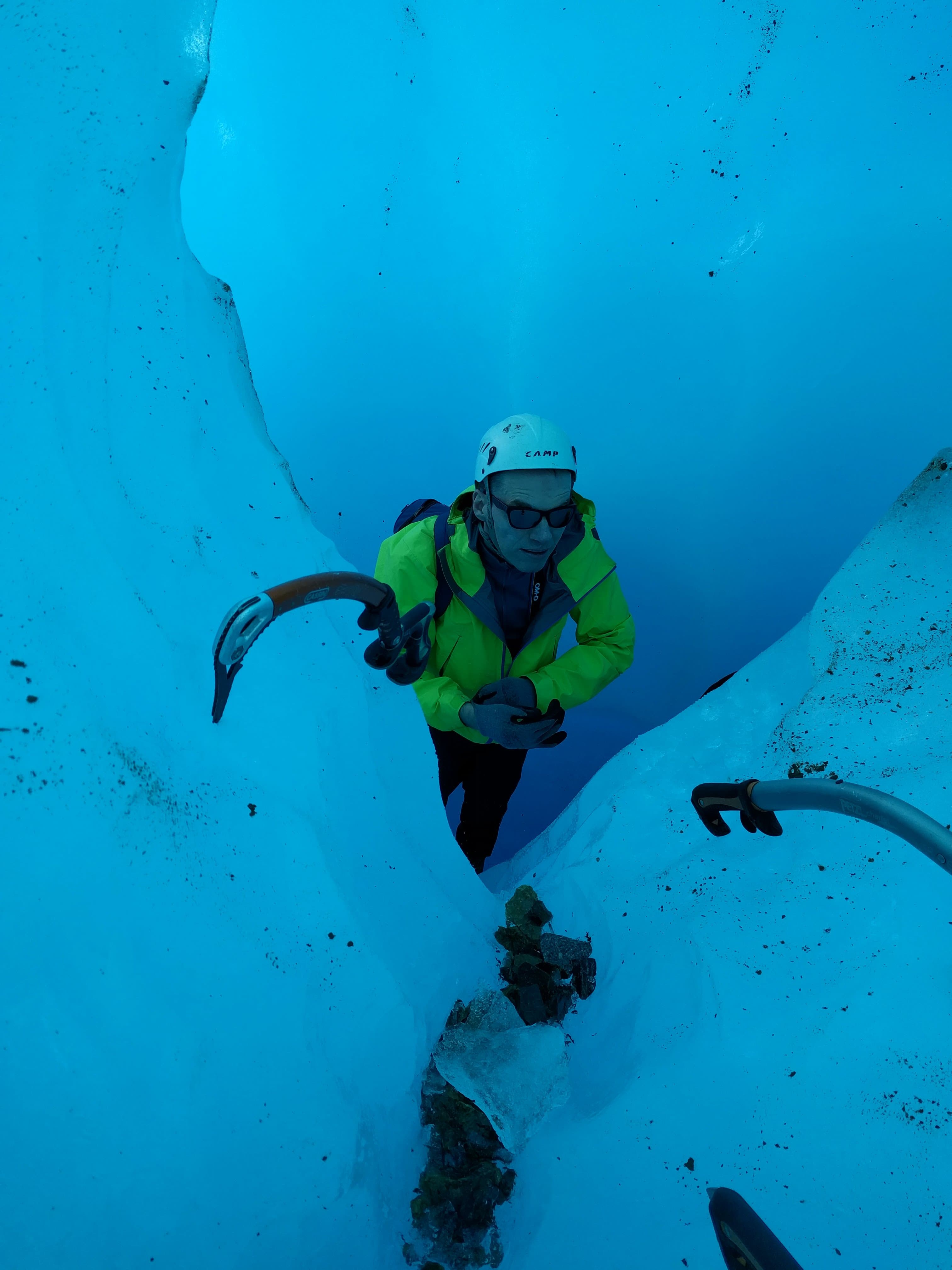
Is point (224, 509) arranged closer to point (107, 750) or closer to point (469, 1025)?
point (107, 750)

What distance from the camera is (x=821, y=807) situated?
100cm

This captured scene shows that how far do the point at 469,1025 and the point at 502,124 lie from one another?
6.99ft

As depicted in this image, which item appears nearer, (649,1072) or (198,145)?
(649,1072)

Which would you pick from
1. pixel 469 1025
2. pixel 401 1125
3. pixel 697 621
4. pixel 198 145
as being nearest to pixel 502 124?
pixel 198 145

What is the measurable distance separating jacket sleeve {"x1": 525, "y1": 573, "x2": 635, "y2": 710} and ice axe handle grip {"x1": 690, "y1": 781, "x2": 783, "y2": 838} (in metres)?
0.72

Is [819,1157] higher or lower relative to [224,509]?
lower

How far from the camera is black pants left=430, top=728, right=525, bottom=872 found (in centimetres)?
222

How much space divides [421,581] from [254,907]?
845mm

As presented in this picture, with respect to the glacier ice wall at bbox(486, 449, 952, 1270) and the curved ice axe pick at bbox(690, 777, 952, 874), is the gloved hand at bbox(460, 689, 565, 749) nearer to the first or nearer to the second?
the glacier ice wall at bbox(486, 449, 952, 1270)

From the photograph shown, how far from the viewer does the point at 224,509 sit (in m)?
1.09

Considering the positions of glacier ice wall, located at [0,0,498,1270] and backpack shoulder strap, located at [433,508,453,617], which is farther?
backpack shoulder strap, located at [433,508,453,617]

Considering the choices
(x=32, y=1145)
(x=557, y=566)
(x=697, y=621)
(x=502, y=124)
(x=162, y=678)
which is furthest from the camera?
(x=697, y=621)

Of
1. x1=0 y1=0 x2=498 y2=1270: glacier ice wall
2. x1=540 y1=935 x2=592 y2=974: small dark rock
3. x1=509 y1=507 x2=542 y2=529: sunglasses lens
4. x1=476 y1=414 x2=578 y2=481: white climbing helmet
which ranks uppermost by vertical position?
x1=476 y1=414 x2=578 y2=481: white climbing helmet

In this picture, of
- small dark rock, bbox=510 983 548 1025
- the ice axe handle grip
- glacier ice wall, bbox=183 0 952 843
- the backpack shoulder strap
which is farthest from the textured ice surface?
glacier ice wall, bbox=183 0 952 843
